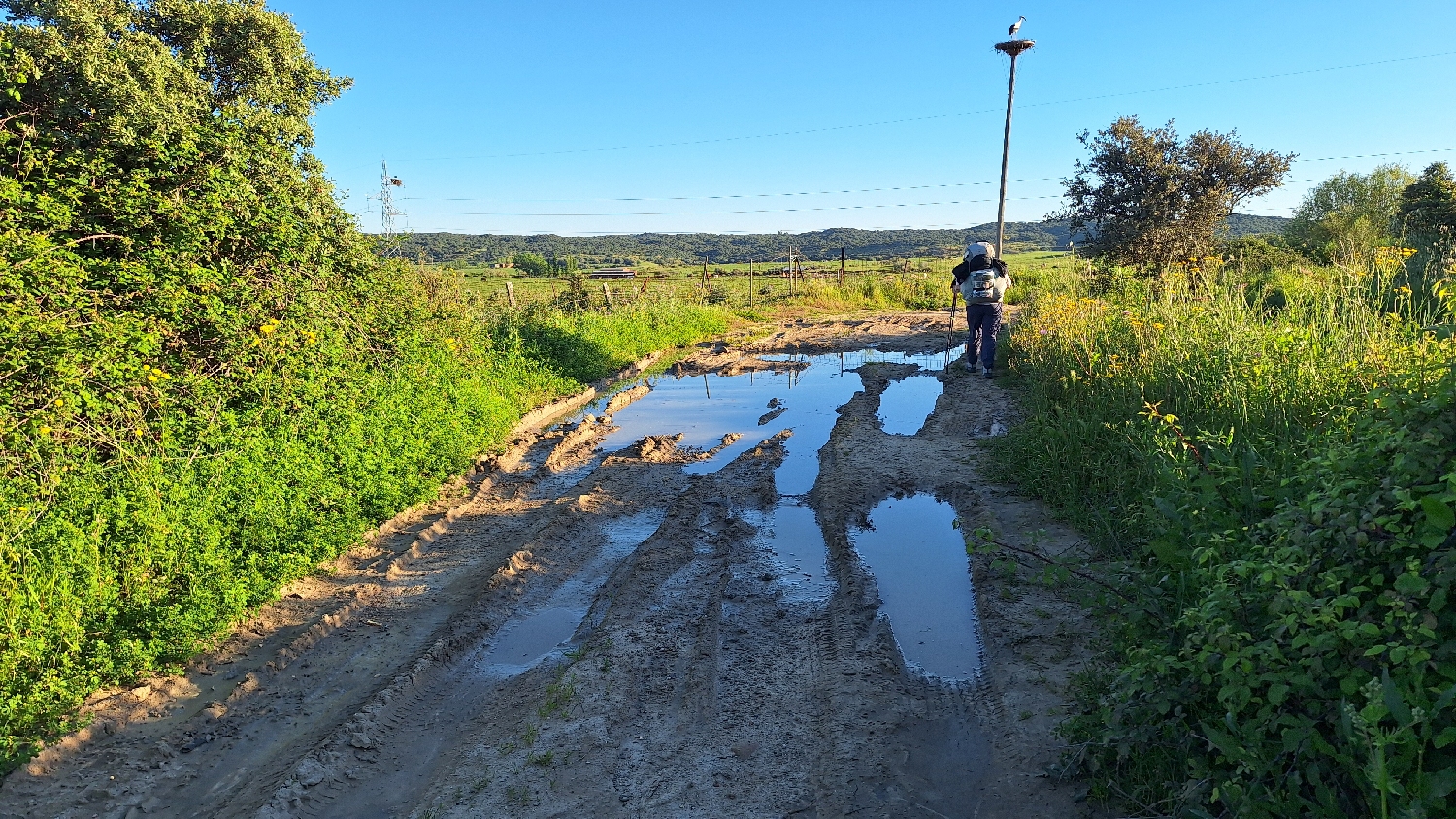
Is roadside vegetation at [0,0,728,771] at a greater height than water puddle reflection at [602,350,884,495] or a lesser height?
greater

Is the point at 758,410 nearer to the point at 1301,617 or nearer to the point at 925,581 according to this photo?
the point at 925,581

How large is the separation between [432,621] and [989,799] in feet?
11.5

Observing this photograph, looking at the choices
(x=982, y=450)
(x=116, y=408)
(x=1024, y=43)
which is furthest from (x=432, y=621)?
(x=1024, y=43)

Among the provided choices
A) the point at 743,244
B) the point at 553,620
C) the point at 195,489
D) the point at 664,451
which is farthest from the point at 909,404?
the point at 743,244

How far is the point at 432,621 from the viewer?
4.90 metres

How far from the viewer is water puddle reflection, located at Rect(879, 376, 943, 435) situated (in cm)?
956

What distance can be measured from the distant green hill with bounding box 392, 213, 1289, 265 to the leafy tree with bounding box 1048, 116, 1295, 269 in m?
66.4

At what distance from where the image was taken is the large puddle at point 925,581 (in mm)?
→ 4320

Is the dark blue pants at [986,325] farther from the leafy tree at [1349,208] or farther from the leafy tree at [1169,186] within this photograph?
the leafy tree at [1349,208]

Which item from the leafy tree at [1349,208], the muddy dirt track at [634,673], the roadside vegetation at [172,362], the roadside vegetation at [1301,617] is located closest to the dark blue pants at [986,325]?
the muddy dirt track at [634,673]

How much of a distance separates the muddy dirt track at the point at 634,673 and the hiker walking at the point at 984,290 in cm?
472

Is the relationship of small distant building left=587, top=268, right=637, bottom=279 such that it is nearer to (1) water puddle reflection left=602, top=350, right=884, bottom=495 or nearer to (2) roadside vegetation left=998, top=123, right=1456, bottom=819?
(1) water puddle reflection left=602, top=350, right=884, bottom=495

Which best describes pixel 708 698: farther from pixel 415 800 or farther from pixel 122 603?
pixel 122 603

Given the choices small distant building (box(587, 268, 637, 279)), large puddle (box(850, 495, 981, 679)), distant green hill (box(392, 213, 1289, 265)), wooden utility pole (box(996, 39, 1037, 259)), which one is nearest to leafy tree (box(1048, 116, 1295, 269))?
wooden utility pole (box(996, 39, 1037, 259))
